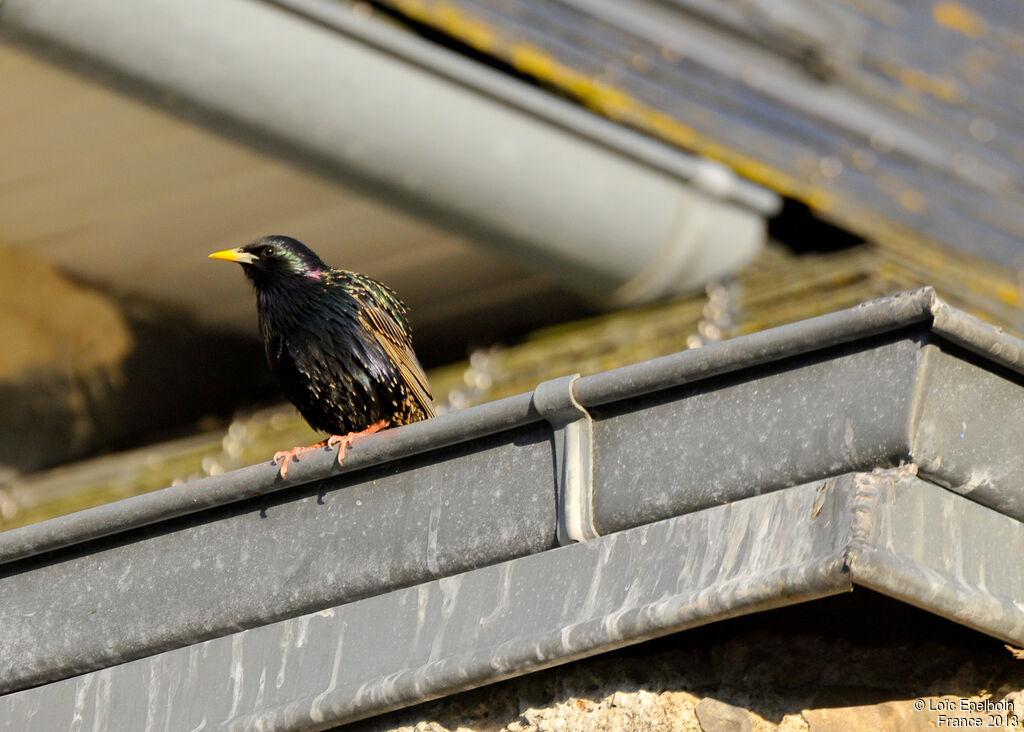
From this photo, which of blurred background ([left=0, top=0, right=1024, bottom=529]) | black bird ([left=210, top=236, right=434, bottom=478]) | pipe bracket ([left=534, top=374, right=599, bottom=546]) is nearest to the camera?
pipe bracket ([left=534, top=374, right=599, bottom=546])

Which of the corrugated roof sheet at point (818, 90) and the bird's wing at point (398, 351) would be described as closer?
the bird's wing at point (398, 351)

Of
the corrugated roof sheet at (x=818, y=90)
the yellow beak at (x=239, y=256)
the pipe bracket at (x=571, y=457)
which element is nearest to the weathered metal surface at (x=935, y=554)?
the pipe bracket at (x=571, y=457)

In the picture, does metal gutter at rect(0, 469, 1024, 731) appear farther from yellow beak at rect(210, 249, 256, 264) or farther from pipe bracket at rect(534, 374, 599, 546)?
yellow beak at rect(210, 249, 256, 264)

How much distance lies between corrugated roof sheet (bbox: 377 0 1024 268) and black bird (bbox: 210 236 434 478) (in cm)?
98

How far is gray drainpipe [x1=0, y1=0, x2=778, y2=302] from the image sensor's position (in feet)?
14.0

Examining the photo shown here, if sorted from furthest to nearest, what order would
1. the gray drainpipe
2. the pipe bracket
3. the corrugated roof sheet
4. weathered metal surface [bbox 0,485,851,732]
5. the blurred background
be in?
the corrugated roof sheet
the blurred background
the gray drainpipe
the pipe bracket
weathered metal surface [bbox 0,485,851,732]

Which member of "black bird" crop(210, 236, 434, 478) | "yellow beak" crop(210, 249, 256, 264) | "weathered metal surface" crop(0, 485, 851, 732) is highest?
"yellow beak" crop(210, 249, 256, 264)

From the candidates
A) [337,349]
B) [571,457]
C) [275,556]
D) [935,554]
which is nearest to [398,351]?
[337,349]

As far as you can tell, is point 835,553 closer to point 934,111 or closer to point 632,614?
point 632,614

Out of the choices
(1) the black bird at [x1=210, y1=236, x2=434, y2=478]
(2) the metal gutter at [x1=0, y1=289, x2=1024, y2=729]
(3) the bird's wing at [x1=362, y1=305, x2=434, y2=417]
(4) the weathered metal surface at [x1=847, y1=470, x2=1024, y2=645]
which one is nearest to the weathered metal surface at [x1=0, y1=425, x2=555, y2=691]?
(2) the metal gutter at [x1=0, y1=289, x2=1024, y2=729]

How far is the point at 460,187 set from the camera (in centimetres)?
472

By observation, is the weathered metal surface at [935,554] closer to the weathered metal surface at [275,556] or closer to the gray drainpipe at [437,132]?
the weathered metal surface at [275,556]

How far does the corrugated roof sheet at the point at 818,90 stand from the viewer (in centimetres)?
537

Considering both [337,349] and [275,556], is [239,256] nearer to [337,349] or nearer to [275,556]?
[337,349]
